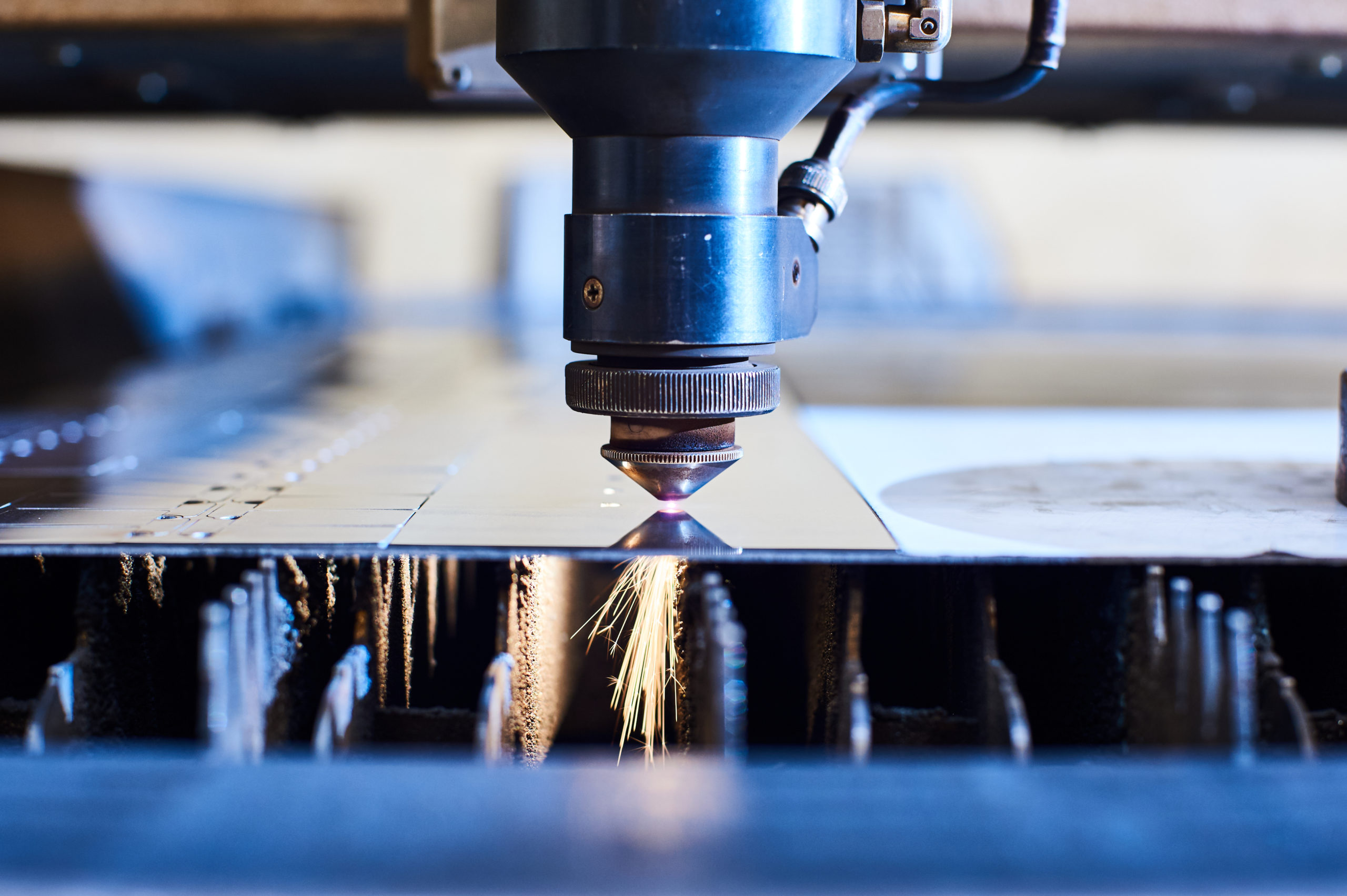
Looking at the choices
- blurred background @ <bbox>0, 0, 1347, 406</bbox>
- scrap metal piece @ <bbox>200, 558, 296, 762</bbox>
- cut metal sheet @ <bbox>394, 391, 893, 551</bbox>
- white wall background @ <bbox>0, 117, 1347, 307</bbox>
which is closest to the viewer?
scrap metal piece @ <bbox>200, 558, 296, 762</bbox>

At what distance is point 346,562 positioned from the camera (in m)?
0.54

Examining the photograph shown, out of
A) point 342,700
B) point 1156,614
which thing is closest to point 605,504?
point 342,700

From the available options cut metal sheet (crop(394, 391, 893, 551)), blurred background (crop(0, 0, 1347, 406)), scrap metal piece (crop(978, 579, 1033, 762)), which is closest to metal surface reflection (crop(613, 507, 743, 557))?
cut metal sheet (crop(394, 391, 893, 551))

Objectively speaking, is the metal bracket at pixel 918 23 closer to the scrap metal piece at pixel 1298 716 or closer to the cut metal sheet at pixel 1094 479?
the cut metal sheet at pixel 1094 479

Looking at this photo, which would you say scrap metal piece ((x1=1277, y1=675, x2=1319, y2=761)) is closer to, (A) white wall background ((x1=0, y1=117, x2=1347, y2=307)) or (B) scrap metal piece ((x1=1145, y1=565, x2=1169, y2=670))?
(B) scrap metal piece ((x1=1145, y1=565, x2=1169, y2=670))

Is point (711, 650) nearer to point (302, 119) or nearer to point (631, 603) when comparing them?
point (631, 603)

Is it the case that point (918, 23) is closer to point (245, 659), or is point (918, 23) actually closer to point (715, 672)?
point (715, 672)

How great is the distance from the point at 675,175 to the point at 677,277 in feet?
0.17

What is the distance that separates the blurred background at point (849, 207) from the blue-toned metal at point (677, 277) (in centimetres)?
31

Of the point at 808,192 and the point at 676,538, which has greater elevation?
the point at 808,192

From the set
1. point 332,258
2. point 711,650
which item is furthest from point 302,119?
point 332,258

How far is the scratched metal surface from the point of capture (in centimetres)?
57

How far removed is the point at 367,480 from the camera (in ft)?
2.35

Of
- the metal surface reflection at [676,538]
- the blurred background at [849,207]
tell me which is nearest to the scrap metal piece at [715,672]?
the metal surface reflection at [676,538]
